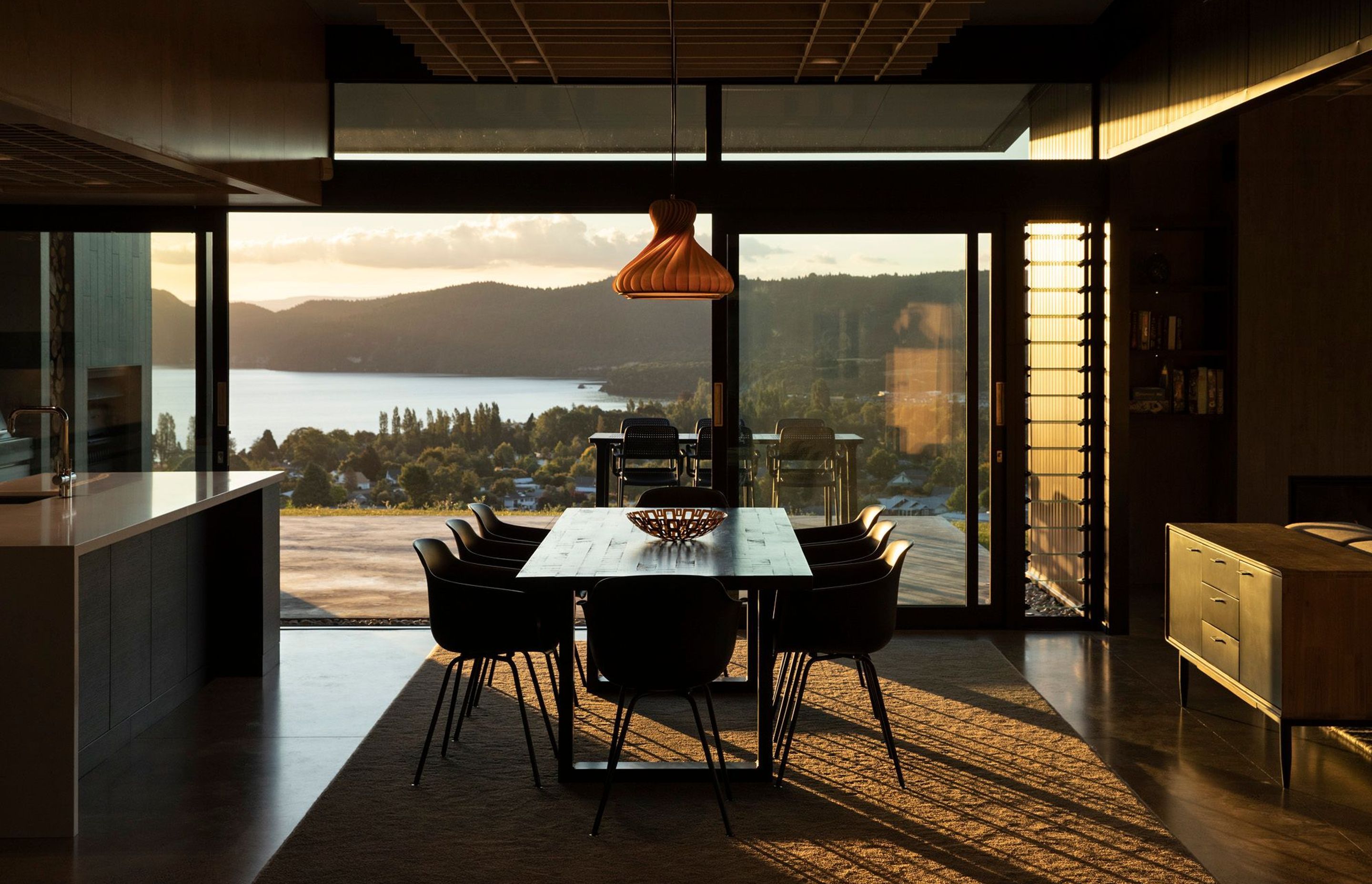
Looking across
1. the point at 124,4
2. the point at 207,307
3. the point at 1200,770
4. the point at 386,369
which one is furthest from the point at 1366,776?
the point at 386,369

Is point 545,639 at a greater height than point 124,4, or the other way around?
point 124,4

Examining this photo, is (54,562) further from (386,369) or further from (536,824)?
(386,369)

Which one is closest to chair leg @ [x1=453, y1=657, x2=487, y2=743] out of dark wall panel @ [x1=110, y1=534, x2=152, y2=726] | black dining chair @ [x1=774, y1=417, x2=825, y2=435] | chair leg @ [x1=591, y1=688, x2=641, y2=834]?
chair leg @ [x1=591, y1=688, x2=641, y2=834]

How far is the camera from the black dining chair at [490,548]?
15.2ft

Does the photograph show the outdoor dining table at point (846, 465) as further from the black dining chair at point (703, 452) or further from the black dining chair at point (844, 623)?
the black dining chair at point (844, 623)

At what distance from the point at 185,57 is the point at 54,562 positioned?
2.16m

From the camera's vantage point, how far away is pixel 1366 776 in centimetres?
400

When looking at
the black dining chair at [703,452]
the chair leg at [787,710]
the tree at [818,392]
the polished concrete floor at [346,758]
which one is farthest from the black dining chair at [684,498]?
the black dining chair at [703,452]

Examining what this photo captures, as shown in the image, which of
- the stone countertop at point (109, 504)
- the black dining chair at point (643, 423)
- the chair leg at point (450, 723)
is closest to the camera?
the stone countertop at point (109, 504)

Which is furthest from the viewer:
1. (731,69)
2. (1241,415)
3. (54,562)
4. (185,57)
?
(1241,415)

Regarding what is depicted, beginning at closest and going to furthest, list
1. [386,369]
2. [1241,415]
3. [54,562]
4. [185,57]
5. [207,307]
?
[54,562] → [185,57] → [207,307] → [1241,415] → [386,369]

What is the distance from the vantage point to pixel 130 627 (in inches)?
177

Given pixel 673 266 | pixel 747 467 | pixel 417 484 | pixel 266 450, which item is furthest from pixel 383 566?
pixel 266 450

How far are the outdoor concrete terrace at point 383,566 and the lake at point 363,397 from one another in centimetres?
473
